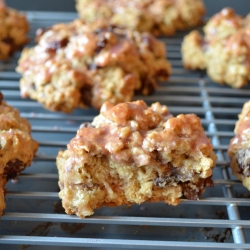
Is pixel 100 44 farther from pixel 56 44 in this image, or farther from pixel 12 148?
pixel 12 148

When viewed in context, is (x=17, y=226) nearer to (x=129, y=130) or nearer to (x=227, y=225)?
(x=129, y=130)

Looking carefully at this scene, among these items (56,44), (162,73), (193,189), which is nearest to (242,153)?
(193,189)

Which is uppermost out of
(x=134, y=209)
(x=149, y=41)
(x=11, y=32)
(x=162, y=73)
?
(x=11, y=32)

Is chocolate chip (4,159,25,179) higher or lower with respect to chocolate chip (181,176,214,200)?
higher

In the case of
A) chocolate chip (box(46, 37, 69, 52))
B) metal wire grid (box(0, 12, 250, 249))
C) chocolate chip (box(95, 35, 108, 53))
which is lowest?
metal wire grid (box(0, 12, 250, 249))

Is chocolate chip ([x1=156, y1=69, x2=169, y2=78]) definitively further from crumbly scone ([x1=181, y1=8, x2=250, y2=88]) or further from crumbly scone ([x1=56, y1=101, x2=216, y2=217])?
crumbly scone ([x1=56, y1=101, x2=216, y2=217])

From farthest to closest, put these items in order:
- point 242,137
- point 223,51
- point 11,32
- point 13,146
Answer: point 11,32 < point 223,51 < point 242,137 < point 13,146

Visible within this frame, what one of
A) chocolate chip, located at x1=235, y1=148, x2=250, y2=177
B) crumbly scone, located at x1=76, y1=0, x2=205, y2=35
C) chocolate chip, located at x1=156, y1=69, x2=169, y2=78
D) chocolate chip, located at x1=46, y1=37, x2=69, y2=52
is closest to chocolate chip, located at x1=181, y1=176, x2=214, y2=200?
chocolate chip, located at x1=235, y1=148, x2=250, y2=177
